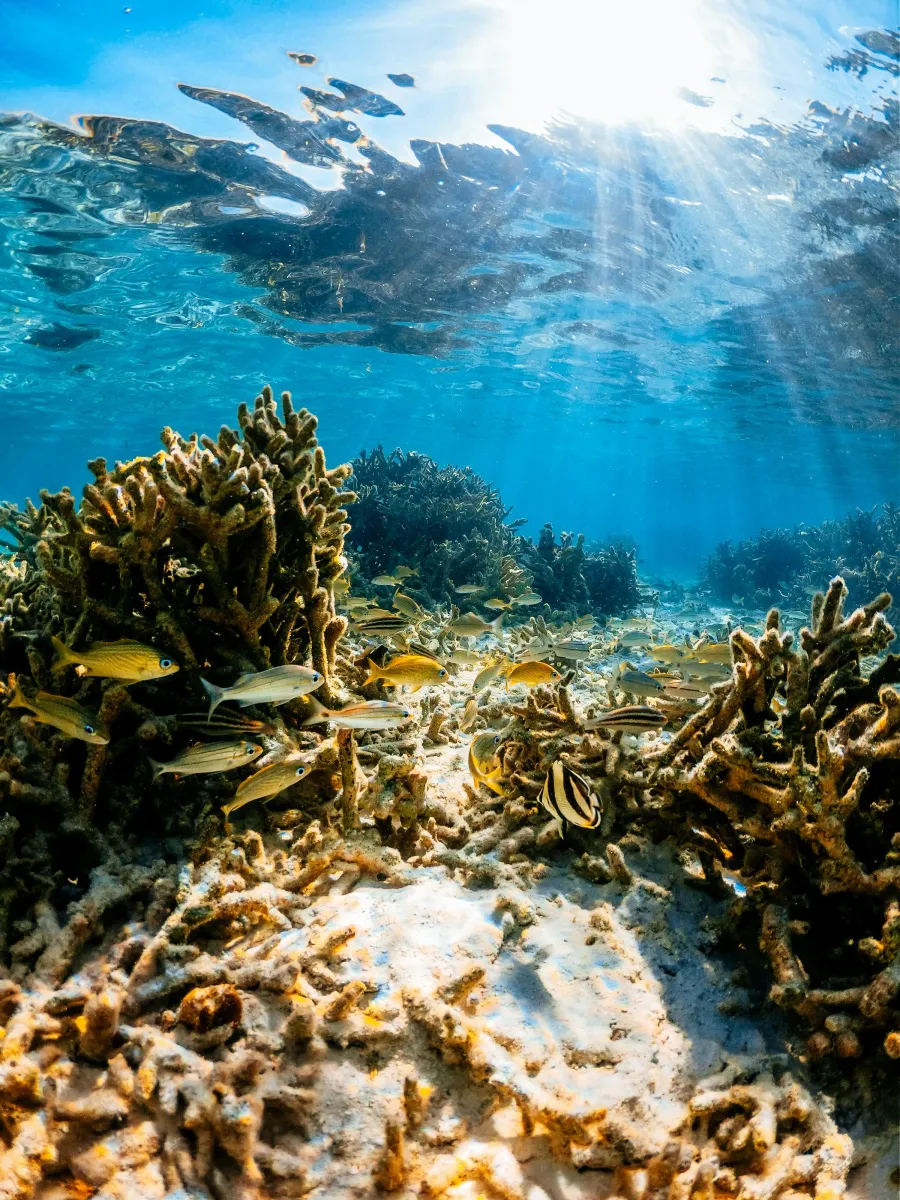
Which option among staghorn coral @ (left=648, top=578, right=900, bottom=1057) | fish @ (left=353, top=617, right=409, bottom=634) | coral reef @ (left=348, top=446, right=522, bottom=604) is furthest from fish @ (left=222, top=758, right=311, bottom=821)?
coral reef @ (left=348, top=446, right=522, bottom=604)

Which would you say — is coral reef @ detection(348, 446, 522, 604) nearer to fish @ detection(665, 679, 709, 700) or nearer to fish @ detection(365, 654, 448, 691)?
fish @ detection(665, 679, 709, 700)

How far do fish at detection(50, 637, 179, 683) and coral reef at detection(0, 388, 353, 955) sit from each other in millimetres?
197

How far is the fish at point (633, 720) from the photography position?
11.1ft

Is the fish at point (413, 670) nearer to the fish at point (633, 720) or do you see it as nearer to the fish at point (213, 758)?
the fish at point (633, 720)

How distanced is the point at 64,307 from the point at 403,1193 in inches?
1061

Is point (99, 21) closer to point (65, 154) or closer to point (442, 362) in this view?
point (65, 154)

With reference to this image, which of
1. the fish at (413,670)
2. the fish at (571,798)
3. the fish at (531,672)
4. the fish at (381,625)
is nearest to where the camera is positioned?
the fish at (571,798)

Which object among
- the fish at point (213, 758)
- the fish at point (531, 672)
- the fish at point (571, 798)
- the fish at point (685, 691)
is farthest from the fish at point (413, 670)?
the fish at point (685, 691)

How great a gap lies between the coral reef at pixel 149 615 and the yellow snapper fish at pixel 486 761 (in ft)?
3.32

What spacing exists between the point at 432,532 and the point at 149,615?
920cm

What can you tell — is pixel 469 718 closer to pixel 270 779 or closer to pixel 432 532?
pixel 270 779

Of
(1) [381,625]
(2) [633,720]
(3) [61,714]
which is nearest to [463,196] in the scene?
(1) [381,625]

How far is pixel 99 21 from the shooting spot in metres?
10.1

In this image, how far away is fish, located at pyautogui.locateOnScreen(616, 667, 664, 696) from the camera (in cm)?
441
